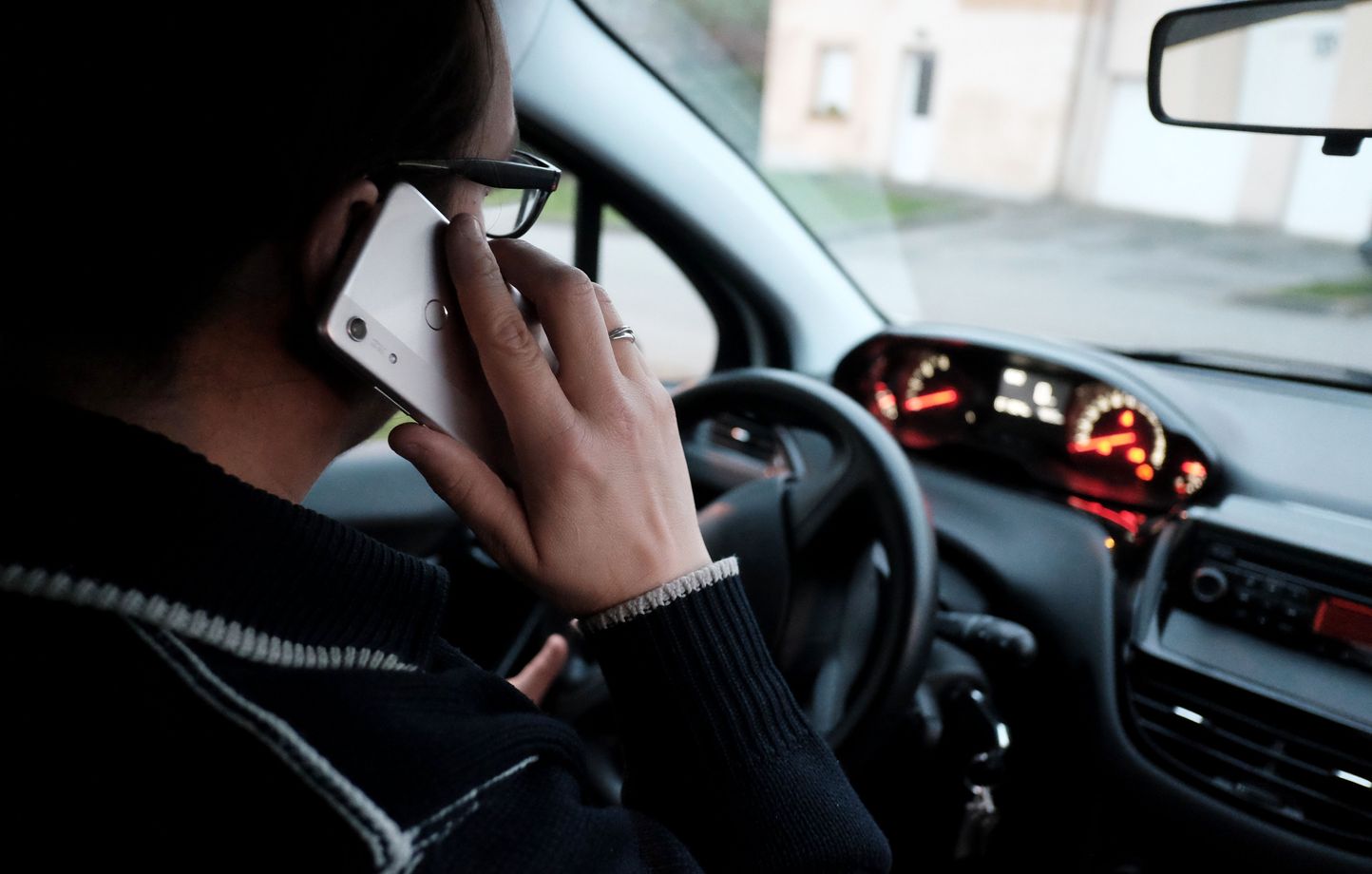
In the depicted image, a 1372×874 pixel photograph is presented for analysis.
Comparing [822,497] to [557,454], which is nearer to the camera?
[557,454]

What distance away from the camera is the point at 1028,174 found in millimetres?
9422

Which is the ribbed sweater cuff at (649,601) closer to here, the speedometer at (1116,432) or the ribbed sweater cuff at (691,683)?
the ribbed sweater cuff at (691,683)

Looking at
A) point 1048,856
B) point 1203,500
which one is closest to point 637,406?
point 1203,500

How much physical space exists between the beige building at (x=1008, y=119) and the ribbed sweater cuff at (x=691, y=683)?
2.64 m

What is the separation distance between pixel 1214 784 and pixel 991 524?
2.08 feet

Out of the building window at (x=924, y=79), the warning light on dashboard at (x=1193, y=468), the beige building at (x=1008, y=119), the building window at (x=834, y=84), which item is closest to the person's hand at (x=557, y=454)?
the warning light on dashboard at (x=1193, y=468)

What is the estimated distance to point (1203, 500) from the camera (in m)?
2.08

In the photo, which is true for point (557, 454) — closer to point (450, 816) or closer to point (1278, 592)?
point (450, 816)

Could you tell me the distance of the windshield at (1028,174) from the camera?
276 centimetres

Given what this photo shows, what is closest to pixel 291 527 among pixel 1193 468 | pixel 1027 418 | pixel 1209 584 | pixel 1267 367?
pixel 1209 584

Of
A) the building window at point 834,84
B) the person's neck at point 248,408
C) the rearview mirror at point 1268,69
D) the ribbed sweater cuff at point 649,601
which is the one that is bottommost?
the ribbed sweater cuff at point 649,601

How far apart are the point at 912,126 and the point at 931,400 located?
8.26 meters

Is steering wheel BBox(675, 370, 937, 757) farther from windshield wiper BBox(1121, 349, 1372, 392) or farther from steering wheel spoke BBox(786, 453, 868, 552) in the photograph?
windshield wiper BBox(1121, 349, 1372, 392)

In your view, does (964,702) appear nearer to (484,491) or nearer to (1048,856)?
(1048,856)
